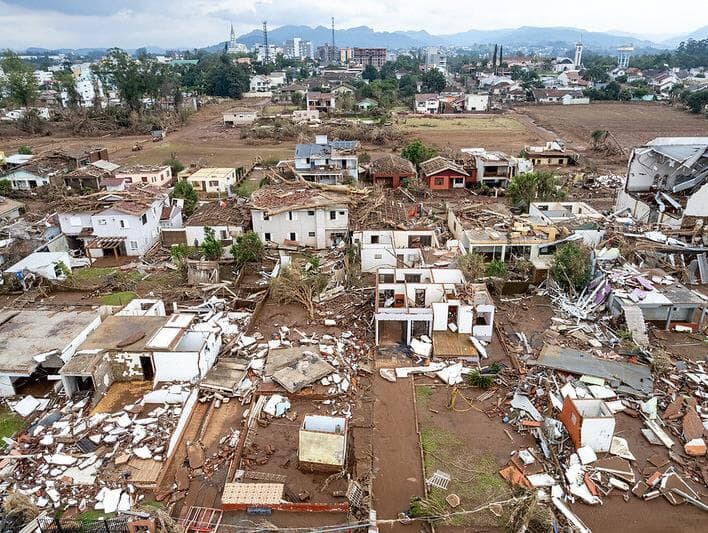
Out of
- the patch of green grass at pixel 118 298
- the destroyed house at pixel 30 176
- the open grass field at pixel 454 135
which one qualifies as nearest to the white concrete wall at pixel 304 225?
the patch of green grass at pixel 118 298

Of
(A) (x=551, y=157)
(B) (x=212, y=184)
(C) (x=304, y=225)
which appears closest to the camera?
(C) (x=304, y=225)

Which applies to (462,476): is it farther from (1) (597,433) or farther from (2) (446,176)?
(2) (446,176)

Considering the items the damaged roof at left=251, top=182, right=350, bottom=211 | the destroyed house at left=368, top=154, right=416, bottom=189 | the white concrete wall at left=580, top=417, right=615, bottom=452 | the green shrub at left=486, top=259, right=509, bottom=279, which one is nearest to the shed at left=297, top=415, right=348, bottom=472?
the white concrete wall at left=580, top=417, right=615, bottom=452

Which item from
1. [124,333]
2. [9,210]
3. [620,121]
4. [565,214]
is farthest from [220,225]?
[620,121]

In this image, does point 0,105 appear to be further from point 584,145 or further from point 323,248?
point 584,145

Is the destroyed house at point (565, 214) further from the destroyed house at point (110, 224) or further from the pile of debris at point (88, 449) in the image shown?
the destroyed house at point (110, 224)

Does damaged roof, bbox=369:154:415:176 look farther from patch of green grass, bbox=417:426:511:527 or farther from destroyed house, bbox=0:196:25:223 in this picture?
patch of green grass, bbox=417:426:511:527
